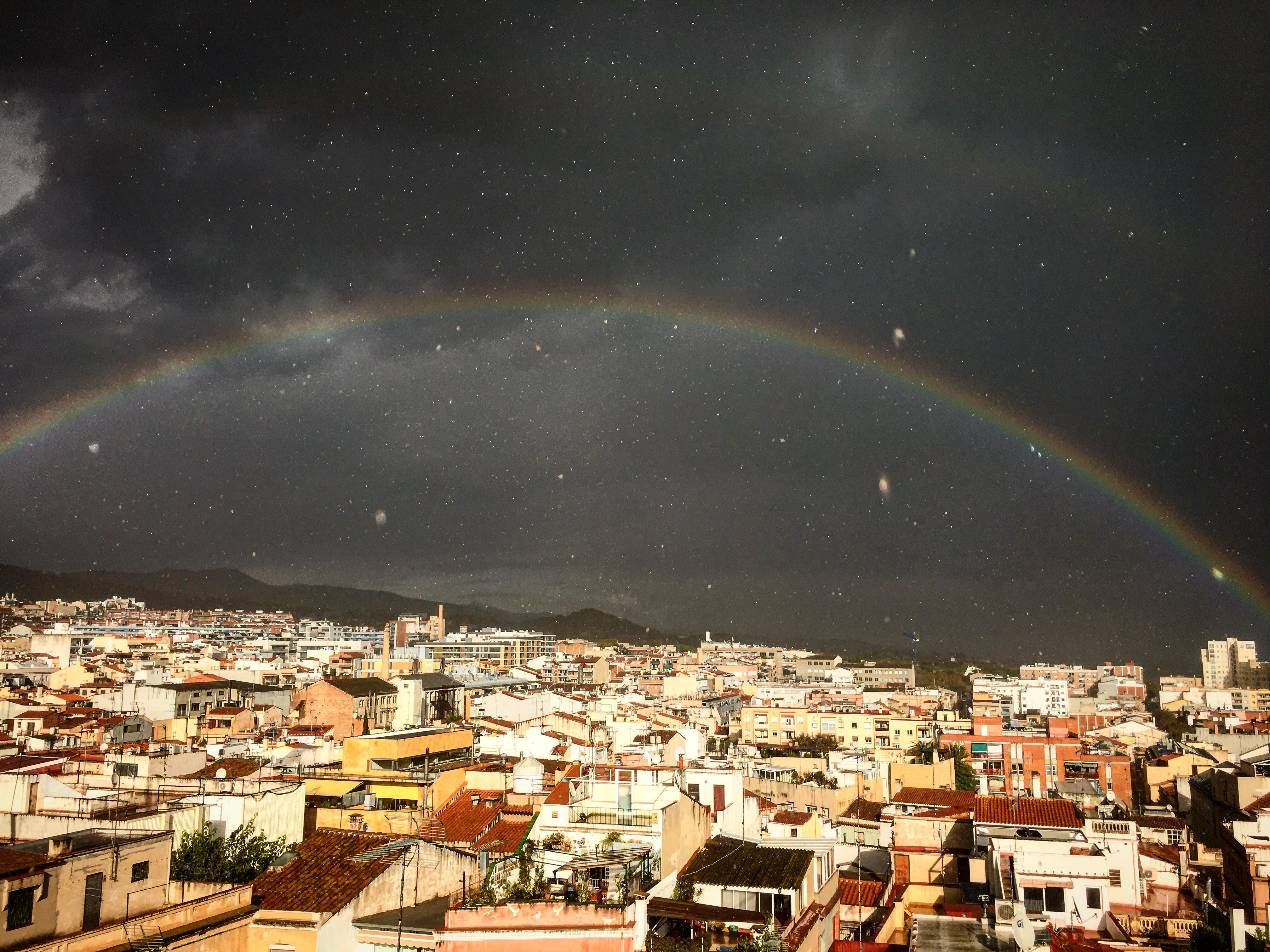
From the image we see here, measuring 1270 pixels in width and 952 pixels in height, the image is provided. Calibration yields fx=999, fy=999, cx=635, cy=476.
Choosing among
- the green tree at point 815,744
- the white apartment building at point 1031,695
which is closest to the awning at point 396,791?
the green tree at point 815,744

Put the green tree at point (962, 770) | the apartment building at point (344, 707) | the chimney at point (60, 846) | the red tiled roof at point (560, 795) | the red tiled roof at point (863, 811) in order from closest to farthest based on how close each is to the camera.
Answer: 1. the chimney at point (60, 846)
2. the red tiled roof at point (560, 795)
3. the red tiled roof at point (863, 811)
4. the green tree at point (962, 770)
5. the apartment building at point (344, 707)

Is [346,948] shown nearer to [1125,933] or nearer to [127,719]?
[1125,933]

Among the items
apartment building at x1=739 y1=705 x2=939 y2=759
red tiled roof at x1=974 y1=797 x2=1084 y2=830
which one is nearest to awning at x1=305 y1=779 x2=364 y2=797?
red tiled roof at x1=974 y1=797 x2=1084 y2=830

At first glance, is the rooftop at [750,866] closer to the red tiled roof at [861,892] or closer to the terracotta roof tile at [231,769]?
the red tiled roof at [861,892]

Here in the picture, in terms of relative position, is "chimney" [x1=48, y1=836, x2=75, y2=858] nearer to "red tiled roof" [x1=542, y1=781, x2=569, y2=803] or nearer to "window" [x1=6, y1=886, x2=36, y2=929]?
"window" [x1=6, y1=886, x2=36, y2=929]

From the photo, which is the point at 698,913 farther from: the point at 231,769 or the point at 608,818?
the point at 231,769

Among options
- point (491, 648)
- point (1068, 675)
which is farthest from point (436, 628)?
point (1068, 675)
